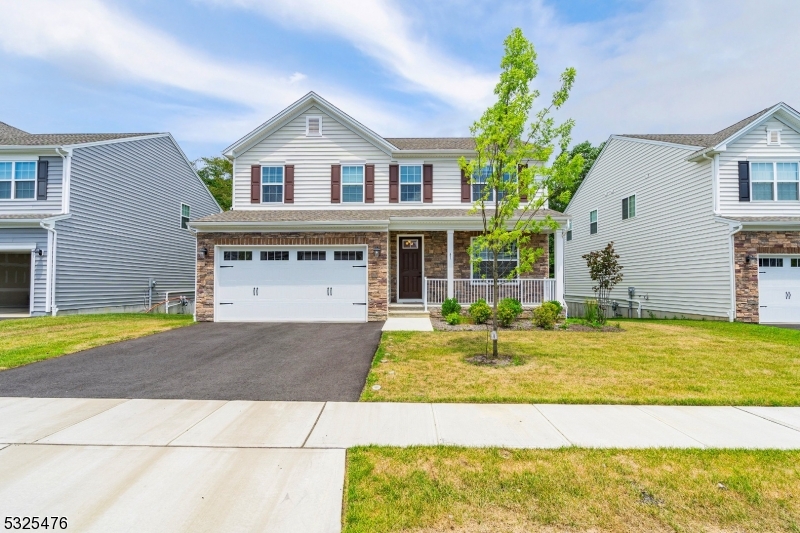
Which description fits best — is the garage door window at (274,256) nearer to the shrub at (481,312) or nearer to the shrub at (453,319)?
the shrub at (453,319)

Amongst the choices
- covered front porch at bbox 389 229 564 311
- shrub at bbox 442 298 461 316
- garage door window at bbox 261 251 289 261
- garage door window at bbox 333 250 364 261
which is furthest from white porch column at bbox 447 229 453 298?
garage door window at bbox 261 251 289 261

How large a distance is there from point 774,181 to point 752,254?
2934 millimetres

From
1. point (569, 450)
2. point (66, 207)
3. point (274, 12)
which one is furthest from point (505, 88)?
point (66, 207)

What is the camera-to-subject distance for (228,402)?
4918 millimetres

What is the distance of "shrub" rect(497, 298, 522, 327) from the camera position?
11109 millimetres

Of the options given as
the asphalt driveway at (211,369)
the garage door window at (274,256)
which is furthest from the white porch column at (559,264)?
the garage door window at (274,256)

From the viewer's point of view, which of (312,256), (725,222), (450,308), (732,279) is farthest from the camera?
(312,256)

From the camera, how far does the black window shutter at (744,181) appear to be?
42.2 feet

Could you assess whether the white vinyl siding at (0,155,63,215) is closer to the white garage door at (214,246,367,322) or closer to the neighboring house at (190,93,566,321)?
the neighboring house at (190,93,566,321)

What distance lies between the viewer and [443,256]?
1395 centimetres

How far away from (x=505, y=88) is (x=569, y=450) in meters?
5.75

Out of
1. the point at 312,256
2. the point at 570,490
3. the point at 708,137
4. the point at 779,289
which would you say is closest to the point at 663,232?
the point at 708,137

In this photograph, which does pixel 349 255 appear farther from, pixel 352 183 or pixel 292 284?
pixel 352 183

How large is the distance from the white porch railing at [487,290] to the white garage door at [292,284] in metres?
2.51
